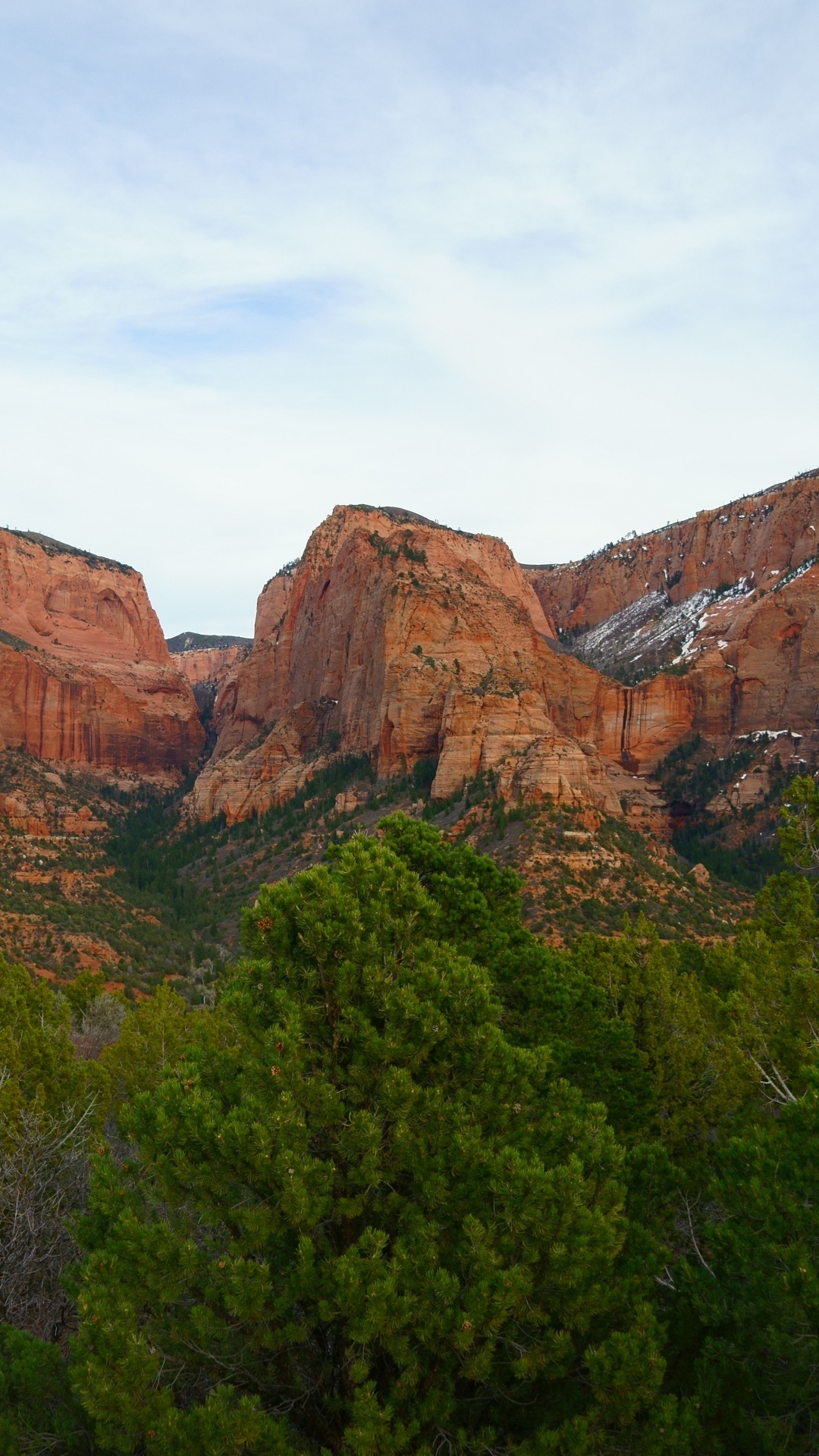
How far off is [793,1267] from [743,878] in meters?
70.3

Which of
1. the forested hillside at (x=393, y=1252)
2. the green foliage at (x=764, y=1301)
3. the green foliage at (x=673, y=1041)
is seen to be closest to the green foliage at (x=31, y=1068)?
the forested hillside at (x=393, y=1252)

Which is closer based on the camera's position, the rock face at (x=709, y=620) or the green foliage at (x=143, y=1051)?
the green foliage at (x=143, y=1051)

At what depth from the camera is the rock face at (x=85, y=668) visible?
10319 centimetres

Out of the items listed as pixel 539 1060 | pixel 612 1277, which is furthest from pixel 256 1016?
pixel 612 1277

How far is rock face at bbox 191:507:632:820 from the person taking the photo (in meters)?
67.1

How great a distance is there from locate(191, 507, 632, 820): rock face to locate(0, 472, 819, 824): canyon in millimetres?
213

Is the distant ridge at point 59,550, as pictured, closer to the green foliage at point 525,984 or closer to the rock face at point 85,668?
the rock face at point 85,668

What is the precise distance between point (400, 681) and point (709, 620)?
61.9 m

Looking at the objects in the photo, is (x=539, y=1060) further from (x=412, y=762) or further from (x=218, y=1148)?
(x=412, y=762)

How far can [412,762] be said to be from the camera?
7606 centimetres

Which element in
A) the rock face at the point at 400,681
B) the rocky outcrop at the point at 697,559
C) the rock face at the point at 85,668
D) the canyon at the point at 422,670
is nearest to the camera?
the rock face at the point at 400,681

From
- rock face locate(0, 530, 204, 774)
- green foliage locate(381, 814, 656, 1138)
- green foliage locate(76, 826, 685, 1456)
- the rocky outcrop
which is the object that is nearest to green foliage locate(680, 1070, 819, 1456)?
green foliage locate(76, 826, 685, 1456)

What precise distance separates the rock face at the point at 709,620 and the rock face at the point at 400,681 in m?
7.53

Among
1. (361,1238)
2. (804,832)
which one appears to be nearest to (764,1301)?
(361,1238)
